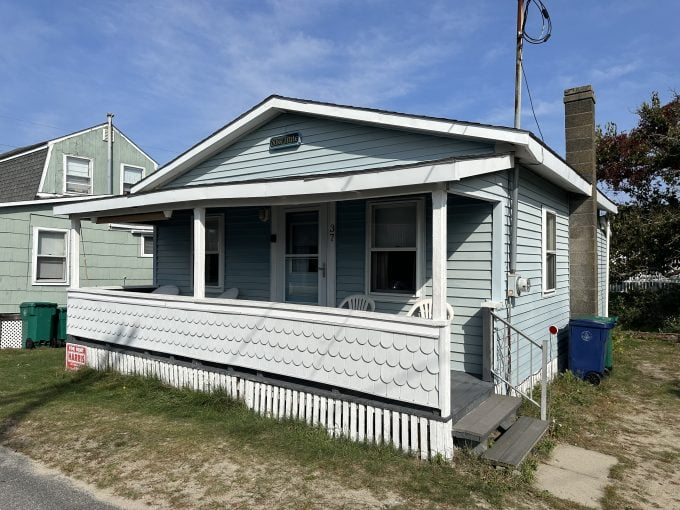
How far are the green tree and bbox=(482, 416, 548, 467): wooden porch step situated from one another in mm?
11243

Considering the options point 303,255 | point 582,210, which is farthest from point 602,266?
point 303,255

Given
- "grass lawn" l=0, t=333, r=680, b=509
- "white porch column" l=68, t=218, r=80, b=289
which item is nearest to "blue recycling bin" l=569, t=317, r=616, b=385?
"grass lawn" l=0, t=333, r=680, b=509

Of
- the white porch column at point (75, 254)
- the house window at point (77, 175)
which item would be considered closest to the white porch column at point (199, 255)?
the white porch column at point (75, 254)

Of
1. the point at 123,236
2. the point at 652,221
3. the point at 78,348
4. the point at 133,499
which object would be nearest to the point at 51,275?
the point at 123,236

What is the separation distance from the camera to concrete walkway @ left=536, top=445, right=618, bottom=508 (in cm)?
434

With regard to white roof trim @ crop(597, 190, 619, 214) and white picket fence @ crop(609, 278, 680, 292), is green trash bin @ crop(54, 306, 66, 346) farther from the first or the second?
white picket fence @ crop(609, 278, 680, 292)

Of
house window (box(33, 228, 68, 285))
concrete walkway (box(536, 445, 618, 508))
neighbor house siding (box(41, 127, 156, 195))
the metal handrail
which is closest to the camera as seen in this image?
concrete walkway (box(536, 445, 618, 508))

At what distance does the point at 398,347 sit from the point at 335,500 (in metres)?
1.50

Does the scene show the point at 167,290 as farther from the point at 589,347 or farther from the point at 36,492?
the point at 589,347

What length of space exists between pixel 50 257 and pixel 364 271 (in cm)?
949

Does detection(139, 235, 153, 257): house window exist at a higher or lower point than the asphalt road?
higher

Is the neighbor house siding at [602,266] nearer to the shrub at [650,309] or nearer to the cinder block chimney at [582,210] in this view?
the shrub at [650,309]

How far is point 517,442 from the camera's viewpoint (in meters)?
4.95

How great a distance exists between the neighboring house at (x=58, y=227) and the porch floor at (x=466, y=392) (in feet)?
27.3
